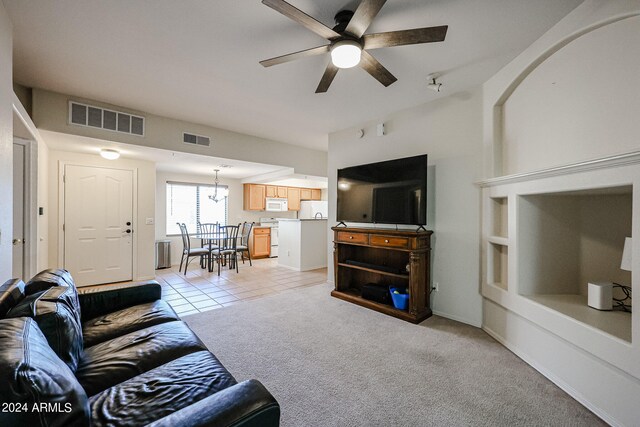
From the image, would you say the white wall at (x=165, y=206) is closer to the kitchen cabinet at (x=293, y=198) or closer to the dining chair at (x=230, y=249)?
the kitchen cabinet at (x=293, y=198)

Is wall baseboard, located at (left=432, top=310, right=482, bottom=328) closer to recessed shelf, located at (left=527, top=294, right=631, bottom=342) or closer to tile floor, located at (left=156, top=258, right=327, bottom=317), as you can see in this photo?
recessed shelf, located at (left=527, top=294, right=631, bottom=342)

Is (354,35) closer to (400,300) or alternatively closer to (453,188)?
(453,188)

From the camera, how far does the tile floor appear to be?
12.3 ft

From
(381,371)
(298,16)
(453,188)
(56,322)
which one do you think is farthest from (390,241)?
(56,322)

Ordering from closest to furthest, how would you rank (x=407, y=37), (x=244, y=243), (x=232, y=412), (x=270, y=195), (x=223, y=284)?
(x=232, y=412) → (x=407, y=37) → (x=223, y=284) → (x=244, y=243) → (x=270, y=195)

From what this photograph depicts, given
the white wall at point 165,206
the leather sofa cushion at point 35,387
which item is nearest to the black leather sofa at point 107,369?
the leather sofa cushion at point 35,387

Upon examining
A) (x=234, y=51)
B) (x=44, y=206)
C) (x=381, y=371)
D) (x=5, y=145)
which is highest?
(x=234, y=51)

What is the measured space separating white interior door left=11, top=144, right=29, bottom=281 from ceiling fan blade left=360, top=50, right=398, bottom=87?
374 centimetres

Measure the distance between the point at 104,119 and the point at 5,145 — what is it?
177 centimetres

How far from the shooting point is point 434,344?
8.34 ft

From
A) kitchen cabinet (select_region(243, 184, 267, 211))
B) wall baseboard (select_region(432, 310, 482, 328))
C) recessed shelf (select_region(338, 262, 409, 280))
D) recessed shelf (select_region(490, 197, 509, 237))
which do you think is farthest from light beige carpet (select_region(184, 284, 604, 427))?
kitchen cabinet (select_region(243, 184, 267, 211))

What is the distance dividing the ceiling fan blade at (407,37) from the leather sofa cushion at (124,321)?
2.42 metres

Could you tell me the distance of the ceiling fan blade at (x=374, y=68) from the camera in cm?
204

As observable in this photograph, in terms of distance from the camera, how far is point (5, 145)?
187 centimetres
